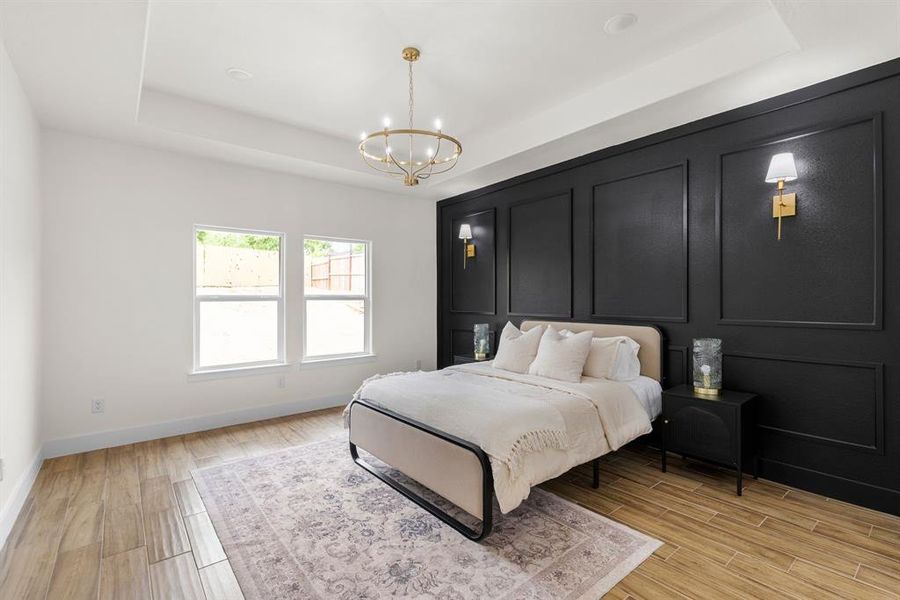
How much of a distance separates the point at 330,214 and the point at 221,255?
1314 mm

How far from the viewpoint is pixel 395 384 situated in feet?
10.6

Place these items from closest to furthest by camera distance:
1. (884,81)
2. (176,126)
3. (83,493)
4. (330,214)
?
1. (884,81)
2. (83,493)
3. (176,126)
4. (330,214)

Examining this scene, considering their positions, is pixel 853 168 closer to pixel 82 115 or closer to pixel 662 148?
pixel 662 148

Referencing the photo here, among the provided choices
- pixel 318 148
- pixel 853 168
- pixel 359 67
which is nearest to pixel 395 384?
pixel 359 67

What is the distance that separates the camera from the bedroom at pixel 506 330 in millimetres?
2221

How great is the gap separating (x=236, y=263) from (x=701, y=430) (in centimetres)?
454

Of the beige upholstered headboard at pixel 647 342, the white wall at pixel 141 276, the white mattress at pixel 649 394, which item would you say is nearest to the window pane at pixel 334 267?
the white wall at pixel 141 276

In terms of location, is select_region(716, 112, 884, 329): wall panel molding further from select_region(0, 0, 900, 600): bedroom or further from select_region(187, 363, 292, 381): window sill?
select_region(187, 363, 292, 381): window sill

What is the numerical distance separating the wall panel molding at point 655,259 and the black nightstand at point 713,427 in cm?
74

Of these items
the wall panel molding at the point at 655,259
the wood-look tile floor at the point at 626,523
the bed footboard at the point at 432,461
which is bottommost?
the wood-look tile floor at the point at 626,523

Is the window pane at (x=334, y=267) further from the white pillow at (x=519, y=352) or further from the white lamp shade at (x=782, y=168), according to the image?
the white lamp shade at (x=782, y=168)

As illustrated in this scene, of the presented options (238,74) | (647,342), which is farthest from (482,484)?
(238,74)

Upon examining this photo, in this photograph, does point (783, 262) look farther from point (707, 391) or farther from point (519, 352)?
point (519, 352)

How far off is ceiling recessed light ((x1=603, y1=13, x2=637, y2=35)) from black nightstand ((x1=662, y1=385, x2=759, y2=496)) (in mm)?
2541
